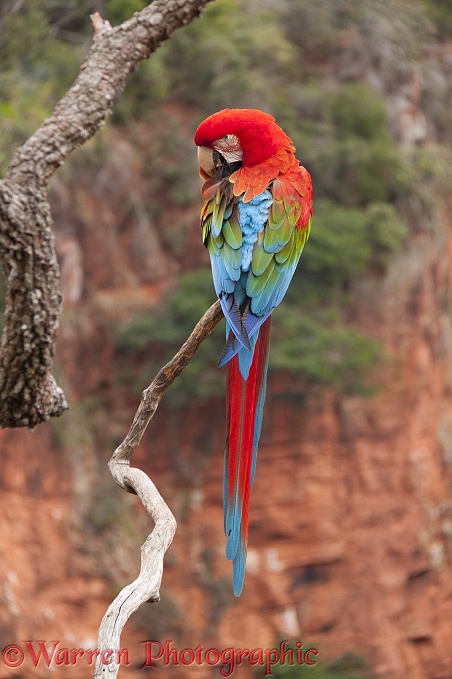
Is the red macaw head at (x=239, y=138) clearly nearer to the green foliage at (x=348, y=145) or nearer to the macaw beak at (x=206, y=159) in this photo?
the macaw beak at (x=206, y=159)

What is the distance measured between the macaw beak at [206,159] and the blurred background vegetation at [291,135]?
291cm

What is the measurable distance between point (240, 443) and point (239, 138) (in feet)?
1.90

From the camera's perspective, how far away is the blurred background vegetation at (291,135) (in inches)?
186

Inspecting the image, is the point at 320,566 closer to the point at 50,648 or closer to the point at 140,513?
the point at 140,513

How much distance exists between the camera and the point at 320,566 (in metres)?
5.05

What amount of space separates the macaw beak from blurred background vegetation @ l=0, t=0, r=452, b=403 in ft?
9.54

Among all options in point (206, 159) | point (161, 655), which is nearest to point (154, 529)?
point (206, 159)

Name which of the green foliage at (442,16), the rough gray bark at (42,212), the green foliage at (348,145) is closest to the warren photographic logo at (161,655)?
the rough gray bark at (42,212)

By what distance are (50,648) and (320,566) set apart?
5.41 ft

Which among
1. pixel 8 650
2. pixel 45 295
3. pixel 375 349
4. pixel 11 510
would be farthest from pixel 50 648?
pixel 45 295

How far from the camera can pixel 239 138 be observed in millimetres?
1672

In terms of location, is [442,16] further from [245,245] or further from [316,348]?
[245,245]

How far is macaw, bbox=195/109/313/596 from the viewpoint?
1484 mm

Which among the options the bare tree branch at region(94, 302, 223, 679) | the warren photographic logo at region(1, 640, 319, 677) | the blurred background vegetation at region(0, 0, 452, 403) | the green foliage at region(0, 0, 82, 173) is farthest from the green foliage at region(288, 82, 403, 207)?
the bare tree branch at region(94, 302, 223, 679)
